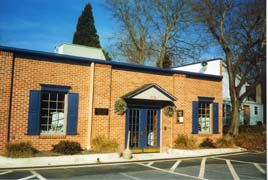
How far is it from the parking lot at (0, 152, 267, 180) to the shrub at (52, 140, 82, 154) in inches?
55.9

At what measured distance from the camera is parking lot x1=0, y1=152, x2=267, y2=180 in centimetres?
989

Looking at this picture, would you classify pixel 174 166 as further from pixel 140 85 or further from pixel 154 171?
pixel 140 85

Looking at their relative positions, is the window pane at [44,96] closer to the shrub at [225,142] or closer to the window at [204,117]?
the window at [204,117]

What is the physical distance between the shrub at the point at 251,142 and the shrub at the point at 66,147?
10.4m

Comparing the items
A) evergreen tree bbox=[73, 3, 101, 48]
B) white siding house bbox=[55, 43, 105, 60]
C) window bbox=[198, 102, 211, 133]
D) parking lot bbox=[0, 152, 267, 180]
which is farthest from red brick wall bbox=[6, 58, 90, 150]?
evergreen tree bbox=[73, 3, 101, 48]

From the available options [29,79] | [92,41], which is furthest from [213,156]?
[92,41]

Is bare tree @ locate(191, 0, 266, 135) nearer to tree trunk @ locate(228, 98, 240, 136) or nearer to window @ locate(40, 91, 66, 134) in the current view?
tree trunk @ locate(228, 98, 240, 136)

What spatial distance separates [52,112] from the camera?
547 inches

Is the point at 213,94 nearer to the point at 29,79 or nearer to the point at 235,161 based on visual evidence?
the point at 235,161

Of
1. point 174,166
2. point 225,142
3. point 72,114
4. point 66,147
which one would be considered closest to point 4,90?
point 72,114

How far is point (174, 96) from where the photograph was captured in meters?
17.3

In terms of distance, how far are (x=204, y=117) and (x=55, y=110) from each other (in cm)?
894

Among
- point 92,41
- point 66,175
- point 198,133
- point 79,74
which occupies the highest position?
point 92,41

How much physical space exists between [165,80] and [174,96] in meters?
1.00
